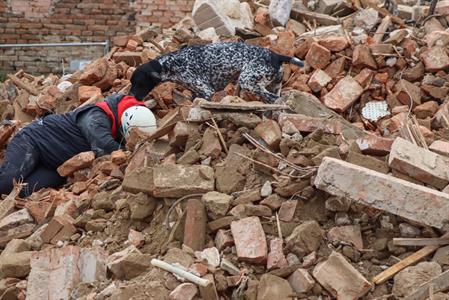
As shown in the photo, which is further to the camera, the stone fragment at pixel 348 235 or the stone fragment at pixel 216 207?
the stone fragment at pixel 216 207

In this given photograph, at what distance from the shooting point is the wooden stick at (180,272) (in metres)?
3.53

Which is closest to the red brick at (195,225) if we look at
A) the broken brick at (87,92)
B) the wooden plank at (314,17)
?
the broken brick at (87,92)

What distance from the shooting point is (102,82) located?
24.8 feet

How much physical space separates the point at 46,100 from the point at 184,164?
3636mm

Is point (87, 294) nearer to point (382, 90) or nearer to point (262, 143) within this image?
point (262, 143)

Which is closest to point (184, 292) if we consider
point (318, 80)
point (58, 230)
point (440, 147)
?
point (58, 230)

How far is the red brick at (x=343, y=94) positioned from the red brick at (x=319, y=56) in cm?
35

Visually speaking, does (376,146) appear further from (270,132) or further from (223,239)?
(223,239)

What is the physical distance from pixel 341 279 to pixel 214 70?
3.68m

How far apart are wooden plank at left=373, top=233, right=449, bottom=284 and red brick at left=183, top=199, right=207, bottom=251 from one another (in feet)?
3.20

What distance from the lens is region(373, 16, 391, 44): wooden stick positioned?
25.2ft

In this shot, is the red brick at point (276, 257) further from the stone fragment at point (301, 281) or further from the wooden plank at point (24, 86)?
the wooden plank at point (24, 86)

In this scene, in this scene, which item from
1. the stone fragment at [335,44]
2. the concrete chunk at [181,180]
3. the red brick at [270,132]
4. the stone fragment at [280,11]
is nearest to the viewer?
the concrete chunk at [181,180]

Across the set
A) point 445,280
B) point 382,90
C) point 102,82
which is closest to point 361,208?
point 445,280
